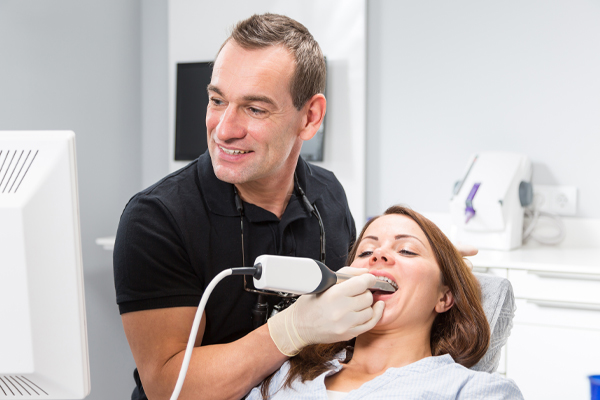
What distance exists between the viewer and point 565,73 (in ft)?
7.91

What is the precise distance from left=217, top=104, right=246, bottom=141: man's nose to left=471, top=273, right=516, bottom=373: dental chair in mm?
771

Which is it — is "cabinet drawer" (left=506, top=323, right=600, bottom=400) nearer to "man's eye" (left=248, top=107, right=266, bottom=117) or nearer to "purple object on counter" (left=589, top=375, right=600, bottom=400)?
"purple object on counter" (left=589, top=375, right=600, bottom=400)

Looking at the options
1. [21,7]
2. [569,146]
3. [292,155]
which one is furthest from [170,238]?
[569,146]

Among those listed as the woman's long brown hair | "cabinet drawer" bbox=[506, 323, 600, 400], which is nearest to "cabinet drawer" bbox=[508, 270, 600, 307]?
"cabinet drawer" bbox=[506, 323, 600, 400]

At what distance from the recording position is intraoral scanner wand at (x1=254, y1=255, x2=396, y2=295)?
87cm

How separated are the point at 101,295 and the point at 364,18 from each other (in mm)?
1936

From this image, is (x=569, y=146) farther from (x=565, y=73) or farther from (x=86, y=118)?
(x=86, y=118)

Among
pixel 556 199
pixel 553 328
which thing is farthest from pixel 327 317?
pixel 556 199

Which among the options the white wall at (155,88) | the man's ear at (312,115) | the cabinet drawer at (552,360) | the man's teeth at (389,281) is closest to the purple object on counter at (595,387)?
the cabinet drawer at (552,360)

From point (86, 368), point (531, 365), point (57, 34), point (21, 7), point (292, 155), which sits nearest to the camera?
point (86, 368)

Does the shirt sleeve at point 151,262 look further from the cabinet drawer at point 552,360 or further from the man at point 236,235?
the cabinet drawer at point 552,360

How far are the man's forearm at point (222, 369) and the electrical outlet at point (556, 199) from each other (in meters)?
1.72

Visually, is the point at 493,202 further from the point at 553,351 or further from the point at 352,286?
the point at 352,286

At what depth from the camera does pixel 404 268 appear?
1279 millimetres
